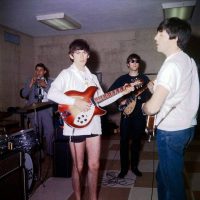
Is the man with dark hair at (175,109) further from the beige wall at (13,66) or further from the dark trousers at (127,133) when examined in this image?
the beige wall at (13,66)

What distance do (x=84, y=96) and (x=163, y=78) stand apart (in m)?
0.93

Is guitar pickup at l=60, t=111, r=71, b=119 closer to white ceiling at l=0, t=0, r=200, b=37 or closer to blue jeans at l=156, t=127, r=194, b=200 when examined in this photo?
blue jeans at l=156, t=127, r=194, b=200

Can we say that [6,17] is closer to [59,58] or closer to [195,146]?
[59,58]

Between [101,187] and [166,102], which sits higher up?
[166,102]

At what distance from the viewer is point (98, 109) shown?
236 centimetres

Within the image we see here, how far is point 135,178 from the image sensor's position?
11.3ft

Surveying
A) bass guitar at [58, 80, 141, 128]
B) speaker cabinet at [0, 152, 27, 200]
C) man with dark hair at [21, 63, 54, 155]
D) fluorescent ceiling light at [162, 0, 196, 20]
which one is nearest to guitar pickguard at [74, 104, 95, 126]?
bass guitar at [58, 80, 141, 128]

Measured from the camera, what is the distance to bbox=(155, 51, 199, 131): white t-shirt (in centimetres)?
163

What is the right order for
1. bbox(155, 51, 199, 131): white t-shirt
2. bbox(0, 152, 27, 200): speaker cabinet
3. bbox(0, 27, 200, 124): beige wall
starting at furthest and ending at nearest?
bbox(0, 27, 200, 124): beige wall
bbox(0, 152, 27, 200): speaker cabinet
bbox(155, 51, 199, 131): white t-shirt

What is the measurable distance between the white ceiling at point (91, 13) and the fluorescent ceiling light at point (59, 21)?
4.4 inches

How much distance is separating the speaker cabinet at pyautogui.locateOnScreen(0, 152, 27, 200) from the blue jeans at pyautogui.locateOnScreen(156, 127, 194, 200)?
1316mm

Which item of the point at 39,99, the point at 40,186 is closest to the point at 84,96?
the point at 40,186

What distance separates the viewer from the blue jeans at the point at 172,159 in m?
1.72

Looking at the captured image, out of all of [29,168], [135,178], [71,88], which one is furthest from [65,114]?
[135,178]
